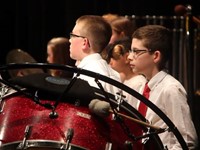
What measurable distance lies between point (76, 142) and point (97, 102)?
164 mm

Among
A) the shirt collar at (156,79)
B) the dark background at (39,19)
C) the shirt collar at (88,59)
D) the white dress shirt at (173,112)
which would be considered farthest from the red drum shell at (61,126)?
the dark background at (39,19)

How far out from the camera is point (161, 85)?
3.04 meters

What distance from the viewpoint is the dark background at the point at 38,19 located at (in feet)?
20.9

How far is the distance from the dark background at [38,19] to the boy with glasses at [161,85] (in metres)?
2.92

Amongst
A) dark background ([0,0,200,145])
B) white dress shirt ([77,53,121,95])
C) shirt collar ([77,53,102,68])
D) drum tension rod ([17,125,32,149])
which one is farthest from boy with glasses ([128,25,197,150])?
dark background ([0,0,200,145])

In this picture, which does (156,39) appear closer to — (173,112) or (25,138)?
(173,112)

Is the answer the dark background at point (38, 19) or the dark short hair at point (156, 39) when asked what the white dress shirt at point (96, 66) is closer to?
the dark short hair at point (156, 39)

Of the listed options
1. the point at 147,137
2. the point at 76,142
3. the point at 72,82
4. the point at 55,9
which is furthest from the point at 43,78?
the point at 55,9

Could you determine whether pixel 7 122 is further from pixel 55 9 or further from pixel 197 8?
pixel 55 9

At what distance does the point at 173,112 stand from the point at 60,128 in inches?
36.2

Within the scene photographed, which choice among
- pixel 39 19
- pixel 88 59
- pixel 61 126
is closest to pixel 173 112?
pixel 88 59

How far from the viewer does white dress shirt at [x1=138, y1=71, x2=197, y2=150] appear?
111 inches

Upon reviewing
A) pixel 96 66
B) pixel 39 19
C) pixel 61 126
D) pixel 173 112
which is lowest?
pixel 39 19

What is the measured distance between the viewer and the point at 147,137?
2.23m
